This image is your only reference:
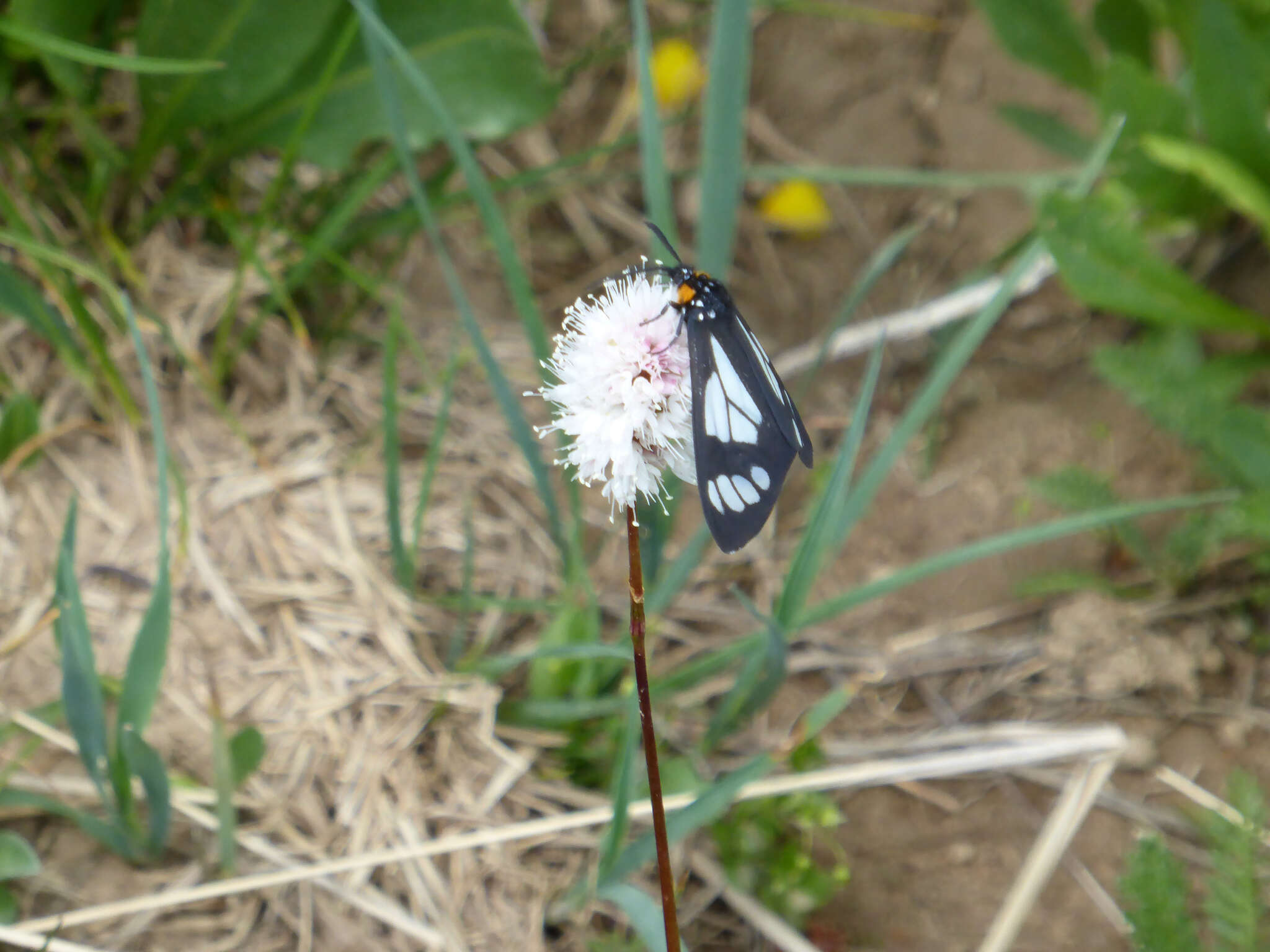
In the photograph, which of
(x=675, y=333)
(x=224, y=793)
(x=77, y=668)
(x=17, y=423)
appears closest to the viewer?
(x=675, y=333)

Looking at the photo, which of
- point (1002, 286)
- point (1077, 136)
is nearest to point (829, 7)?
point (1077, 136)

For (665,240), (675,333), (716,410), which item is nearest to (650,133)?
(665,240)

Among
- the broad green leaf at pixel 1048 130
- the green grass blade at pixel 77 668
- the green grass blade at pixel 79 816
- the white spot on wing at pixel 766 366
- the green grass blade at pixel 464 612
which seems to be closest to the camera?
the white spot on wing at pixel 766 366

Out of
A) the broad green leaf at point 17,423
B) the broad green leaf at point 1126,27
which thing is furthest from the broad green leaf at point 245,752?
the broad green leaf at point 1126,27

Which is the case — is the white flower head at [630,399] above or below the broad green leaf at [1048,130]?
below

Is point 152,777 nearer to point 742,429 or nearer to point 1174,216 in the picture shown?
point 742,429

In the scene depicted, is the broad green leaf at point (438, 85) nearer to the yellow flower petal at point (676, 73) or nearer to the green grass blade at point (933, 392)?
the yellow flower petal at point (676, 73)
